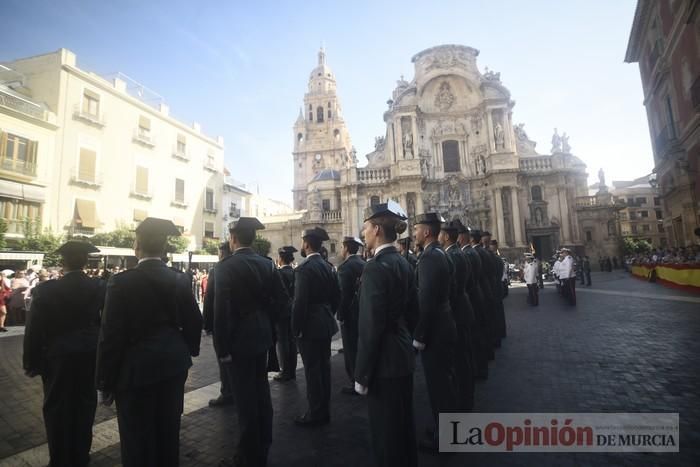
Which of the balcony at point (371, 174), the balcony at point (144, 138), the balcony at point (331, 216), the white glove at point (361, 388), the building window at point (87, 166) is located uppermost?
the balcony at point (144, 138)

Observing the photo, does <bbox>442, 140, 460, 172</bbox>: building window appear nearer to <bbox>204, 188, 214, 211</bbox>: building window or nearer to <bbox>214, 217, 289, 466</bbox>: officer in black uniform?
<bbox>204, 188, 214, 211</bbox>: building window

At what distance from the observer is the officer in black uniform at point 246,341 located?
3057mm

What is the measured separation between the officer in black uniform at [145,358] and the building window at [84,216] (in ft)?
69.7

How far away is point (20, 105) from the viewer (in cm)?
1730

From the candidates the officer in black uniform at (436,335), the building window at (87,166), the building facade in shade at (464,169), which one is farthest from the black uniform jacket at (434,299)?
the building facade in shade at (464,169)

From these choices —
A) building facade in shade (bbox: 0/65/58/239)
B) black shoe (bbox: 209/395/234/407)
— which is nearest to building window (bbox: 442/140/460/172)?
building facade in shade (bbox: 0/65/58/239)

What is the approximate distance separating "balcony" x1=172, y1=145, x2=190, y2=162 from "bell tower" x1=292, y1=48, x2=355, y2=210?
33.3 meters

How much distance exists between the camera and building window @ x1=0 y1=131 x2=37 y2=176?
53.0 feet

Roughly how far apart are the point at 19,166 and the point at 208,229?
12.3m

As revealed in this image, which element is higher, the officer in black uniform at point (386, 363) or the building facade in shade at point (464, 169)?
the building facade in shade at point (464, 169)

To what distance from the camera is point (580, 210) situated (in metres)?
29.3

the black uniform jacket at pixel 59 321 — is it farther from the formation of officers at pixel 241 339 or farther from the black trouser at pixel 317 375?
the black trouser at pixel 317 375

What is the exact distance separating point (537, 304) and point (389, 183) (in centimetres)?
1982

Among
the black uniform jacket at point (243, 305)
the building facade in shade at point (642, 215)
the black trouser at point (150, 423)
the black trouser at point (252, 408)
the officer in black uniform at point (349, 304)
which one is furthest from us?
the building facade in shade at point (642, 215)
